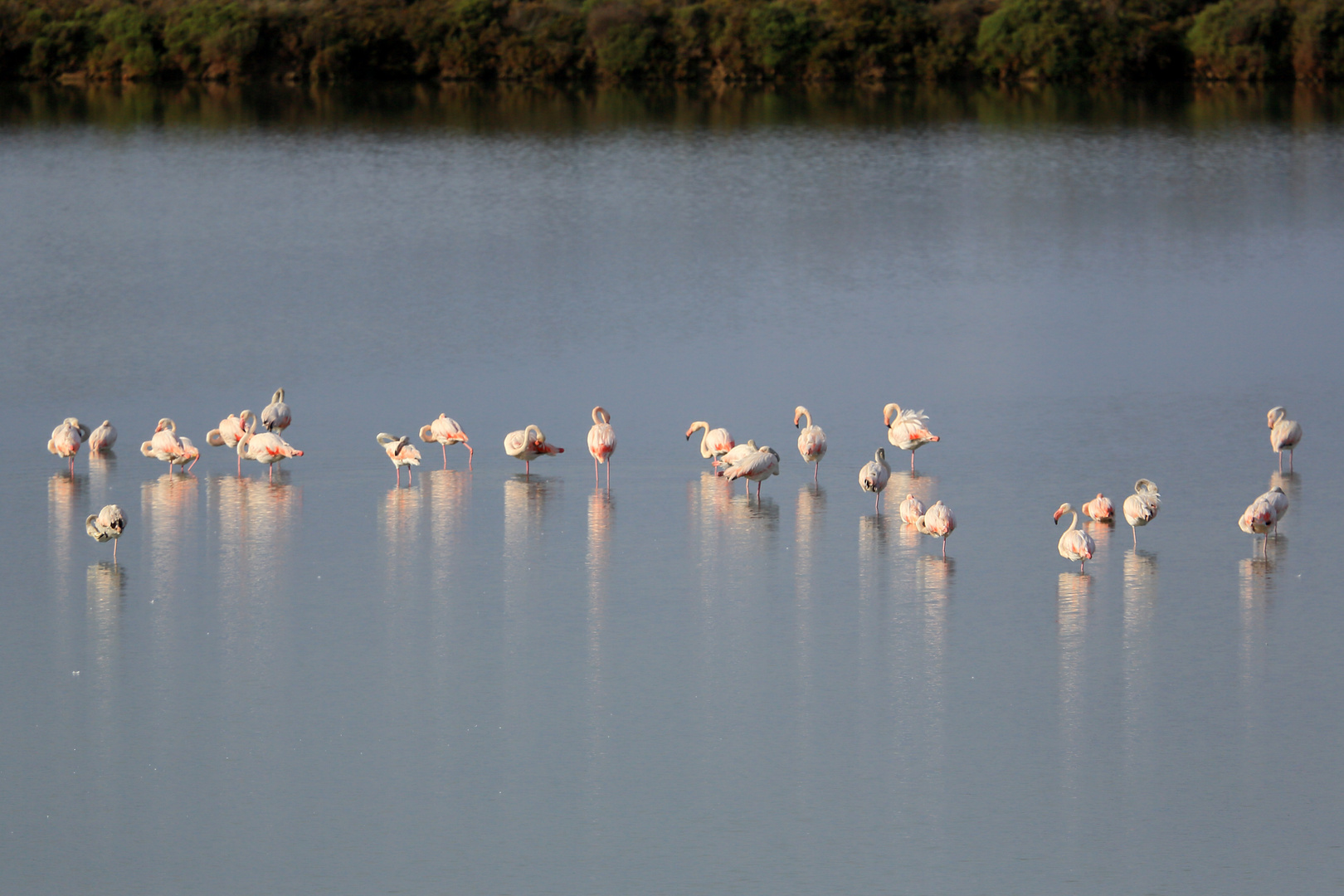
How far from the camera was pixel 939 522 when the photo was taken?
1023cm

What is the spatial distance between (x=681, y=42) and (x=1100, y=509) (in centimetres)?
4318

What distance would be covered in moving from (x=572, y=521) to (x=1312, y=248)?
14739mm

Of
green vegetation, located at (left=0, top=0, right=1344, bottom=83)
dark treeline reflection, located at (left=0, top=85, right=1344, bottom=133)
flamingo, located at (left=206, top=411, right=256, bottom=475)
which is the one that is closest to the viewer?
flamingo, located at (left=206, top=411, right=256, bottom=475)

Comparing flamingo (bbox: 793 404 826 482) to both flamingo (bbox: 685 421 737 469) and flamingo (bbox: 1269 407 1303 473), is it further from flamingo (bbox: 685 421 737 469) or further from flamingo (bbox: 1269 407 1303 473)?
flamingo (bbox: 1269 407 1303 473)

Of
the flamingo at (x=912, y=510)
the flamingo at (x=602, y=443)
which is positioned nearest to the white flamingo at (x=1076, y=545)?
the flamingo at (x=912, y=510)

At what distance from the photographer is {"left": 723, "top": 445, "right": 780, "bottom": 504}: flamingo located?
11484 millimetres

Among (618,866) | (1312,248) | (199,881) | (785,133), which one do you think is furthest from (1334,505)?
(785,133)

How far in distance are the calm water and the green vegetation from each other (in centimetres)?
A: 2926

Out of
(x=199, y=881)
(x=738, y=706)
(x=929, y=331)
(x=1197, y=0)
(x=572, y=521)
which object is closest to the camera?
(x=199, y=881)

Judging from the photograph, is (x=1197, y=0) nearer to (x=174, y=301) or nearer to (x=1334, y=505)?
(x=174, y=301)

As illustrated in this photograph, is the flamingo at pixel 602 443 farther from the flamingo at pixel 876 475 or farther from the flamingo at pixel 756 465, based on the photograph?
the flamingo at pixel 876 475

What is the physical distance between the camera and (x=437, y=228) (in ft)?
79.9

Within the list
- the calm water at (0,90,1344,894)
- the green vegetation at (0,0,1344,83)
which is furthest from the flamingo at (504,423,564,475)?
the green vegetation at (0,0,1344,83)

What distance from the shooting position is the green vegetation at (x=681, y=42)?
2025 inches
